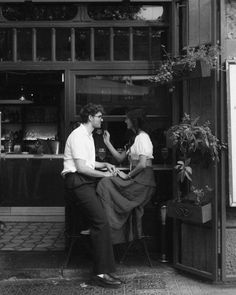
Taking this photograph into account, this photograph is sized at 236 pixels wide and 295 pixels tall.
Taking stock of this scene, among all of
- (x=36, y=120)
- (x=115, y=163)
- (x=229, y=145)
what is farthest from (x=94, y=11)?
(x=36, y=120)

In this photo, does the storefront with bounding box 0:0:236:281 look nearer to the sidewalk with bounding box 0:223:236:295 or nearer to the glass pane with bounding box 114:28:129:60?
A: the glass pane with bounding box 114:28:129:60

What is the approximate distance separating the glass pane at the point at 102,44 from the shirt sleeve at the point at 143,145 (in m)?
1.20

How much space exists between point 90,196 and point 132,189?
0.55 m

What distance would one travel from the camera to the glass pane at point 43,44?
6.37 meters

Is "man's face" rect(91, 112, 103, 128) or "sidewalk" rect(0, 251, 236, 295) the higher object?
"man's face" rect(91, 112, 103, 128)

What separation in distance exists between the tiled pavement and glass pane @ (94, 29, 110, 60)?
272 cm

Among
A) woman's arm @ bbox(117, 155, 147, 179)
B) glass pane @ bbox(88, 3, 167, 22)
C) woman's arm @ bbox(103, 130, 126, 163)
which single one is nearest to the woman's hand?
woman's arm @ bbox(103, 130, 126, 163)

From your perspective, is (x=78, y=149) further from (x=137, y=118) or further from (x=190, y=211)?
(x=190, y=211)

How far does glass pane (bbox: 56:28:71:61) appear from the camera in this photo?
6.37 meters

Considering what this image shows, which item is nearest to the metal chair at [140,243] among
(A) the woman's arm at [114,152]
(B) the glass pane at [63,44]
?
(A) the woman's arm at [114,152]

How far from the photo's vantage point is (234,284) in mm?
5395

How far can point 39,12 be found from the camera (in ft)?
20.9

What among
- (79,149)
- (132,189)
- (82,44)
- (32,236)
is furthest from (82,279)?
(82,44)

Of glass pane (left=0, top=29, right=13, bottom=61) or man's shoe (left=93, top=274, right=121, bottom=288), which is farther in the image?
glass pane (left=0, top=29, right=13, bottom=61)
